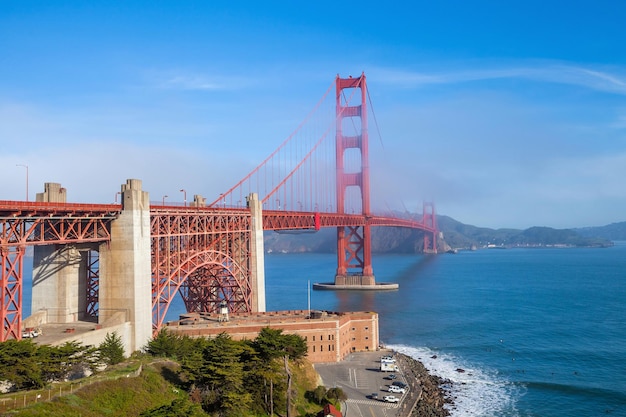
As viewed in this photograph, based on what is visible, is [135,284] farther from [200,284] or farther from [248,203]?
[248,203]

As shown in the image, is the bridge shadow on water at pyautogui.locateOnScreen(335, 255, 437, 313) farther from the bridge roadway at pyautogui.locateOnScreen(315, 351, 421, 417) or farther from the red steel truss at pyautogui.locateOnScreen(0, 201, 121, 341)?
the red steel truss at pyautogui.locateOnScreen(0, 201, 121, 341)

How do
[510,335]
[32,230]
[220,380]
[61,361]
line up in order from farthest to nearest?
1. [510,335]
2. [32,230]
3. [220,380]
4. [61,361]

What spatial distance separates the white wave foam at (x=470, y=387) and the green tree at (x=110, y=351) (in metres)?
19.9

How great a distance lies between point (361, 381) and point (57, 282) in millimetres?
20491

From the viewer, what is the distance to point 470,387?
4184 centimetres

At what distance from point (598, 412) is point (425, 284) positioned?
2613 inches

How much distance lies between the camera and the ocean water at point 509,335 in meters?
39.7

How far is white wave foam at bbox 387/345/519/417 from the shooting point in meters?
37.1

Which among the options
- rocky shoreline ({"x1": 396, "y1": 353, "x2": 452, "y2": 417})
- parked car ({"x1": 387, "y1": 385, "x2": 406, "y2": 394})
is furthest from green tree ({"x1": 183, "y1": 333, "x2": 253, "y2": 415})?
parked car ({"x1": 387, "y1": 385, "x2": 406, "y2": 394})

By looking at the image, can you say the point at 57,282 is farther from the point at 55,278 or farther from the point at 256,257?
the point at 256,257

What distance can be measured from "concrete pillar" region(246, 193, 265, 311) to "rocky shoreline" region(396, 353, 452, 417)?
14.1 metres

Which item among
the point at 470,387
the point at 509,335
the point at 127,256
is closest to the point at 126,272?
the point at 127,256

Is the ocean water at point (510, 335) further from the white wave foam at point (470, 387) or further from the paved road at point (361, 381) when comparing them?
the paved road at point (361, 381)

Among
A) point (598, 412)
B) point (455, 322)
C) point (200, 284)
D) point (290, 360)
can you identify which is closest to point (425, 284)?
point (455, 322)
